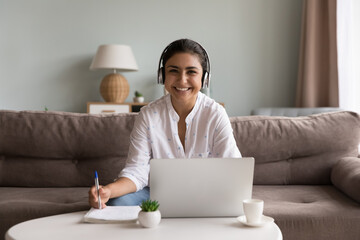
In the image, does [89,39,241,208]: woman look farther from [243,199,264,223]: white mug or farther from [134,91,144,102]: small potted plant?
[134,91,144,102]: small potted plant

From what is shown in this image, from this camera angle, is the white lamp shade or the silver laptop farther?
the white lamp shade

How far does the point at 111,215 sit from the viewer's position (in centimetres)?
131

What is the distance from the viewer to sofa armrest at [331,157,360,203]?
1913 millimetres

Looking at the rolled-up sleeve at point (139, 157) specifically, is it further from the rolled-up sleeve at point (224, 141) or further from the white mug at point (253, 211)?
the white mug at point (253, 211)

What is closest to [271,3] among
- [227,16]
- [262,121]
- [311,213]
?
[227,16]

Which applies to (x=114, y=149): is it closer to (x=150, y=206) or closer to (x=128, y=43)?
(x=150, y=206)

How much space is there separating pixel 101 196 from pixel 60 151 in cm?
98

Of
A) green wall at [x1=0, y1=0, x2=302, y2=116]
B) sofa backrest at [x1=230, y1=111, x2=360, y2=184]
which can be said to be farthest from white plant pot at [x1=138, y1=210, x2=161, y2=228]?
green wall at [x1=0, y1=0, x2=302, y2=116]

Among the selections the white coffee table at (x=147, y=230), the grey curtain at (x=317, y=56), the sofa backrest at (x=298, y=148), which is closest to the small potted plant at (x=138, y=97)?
the grey curtain at (x=317, y=56)

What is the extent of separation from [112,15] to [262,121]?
9.85 ft

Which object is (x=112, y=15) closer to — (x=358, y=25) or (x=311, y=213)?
(x=358, y=25)

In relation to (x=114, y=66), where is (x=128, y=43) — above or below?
above

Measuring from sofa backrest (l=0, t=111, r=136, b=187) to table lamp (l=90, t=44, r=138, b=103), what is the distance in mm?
2154

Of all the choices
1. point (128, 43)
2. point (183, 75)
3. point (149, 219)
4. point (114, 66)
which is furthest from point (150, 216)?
point (128, 43)
